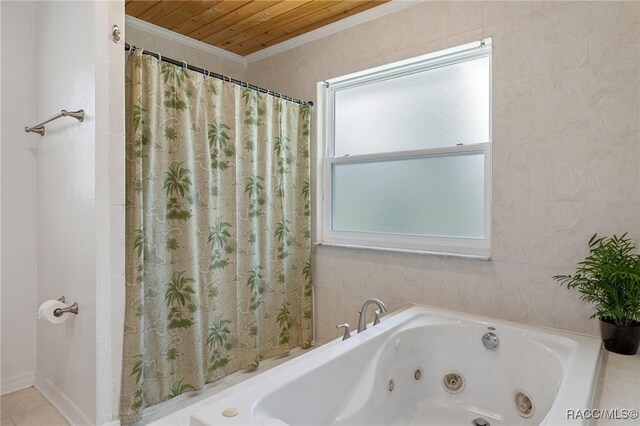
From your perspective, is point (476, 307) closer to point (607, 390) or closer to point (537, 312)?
point (537, 312)

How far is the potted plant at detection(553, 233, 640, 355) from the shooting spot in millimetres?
1391

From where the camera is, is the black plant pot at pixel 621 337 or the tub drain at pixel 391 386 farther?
the tub drain at pixel 391 386

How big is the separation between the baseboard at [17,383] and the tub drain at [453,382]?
2385mm

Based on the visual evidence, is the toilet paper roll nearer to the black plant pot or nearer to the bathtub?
the bathtub

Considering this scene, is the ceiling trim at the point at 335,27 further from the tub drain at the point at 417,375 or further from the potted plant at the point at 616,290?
the tub drain at the point at 417,375

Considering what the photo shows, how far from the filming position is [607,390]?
4.04 ft

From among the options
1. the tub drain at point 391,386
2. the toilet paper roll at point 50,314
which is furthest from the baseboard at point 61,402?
the tub drain at point 391,386

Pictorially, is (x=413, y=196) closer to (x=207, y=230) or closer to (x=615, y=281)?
(x=615, y=281)

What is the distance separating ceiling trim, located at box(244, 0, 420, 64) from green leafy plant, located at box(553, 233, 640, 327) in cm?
168

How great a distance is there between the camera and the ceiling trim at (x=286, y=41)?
7.40 ft

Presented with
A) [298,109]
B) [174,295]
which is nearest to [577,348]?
[174,295]

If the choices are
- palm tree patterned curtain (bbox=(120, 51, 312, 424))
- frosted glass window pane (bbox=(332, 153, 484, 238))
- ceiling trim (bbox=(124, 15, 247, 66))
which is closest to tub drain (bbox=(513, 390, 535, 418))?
frosted glass window pane (bbox=(332, 153, 484, 238))

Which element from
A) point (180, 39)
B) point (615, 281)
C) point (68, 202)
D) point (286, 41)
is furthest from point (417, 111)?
point (68, 202)

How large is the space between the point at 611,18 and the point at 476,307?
58.3 inches
